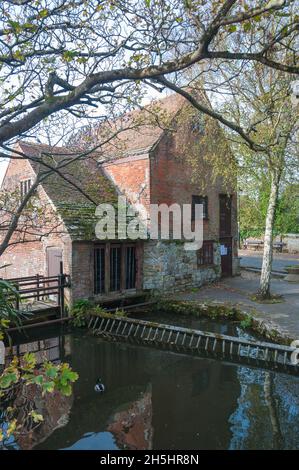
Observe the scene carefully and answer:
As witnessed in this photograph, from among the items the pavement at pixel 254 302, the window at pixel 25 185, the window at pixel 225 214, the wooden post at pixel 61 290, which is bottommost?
the pavement at pixel 254 302

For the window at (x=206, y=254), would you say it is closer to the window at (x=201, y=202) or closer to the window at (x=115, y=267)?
the window at (x=201, y=202)

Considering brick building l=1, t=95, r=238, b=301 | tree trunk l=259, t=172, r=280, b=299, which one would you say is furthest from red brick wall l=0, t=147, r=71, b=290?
tree trunk l=259, t=172, r=280, b=299

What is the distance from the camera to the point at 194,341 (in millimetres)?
10039

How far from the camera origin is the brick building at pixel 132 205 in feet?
41.6

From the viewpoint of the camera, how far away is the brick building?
499 inches

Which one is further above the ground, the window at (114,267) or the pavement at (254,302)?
the window at (114,267)

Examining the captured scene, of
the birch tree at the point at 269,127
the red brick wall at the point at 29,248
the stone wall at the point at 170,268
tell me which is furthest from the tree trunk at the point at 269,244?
the red brick wall at the point at 29,248

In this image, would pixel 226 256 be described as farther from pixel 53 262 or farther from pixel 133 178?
pixel 53 262

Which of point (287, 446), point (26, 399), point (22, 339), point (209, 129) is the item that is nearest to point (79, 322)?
→ point (22, 339)

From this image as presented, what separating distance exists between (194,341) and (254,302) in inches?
157

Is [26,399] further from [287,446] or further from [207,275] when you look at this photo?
[207,275]

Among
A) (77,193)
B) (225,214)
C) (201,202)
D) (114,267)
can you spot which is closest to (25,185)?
(77,193)

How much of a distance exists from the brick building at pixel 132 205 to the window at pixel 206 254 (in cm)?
5
